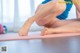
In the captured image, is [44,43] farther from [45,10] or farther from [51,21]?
[51,21]

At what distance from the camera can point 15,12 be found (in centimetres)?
188

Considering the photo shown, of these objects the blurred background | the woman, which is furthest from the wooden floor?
the blurred background

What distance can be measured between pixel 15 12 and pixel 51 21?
90cm

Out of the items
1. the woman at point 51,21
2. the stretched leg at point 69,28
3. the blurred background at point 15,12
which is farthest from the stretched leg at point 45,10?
the blurred background at point 15,12

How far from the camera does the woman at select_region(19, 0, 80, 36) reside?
2.98 feet

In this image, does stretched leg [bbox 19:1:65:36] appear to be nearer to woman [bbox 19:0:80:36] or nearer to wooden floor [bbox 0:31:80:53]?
woman [bbox 19:0:80:36]

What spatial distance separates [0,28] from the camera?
4.95 feet

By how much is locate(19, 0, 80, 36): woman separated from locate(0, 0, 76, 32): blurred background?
2.68 feet

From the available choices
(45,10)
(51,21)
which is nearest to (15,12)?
(51,21)

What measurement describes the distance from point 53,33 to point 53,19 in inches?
4.2

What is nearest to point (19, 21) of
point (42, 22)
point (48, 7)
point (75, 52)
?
point (42, 22)

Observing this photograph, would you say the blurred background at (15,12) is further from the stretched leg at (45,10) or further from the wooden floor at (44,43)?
the wooden floor at (44,43)

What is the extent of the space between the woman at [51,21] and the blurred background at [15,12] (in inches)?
32.1

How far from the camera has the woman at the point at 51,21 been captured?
909 millimetres
